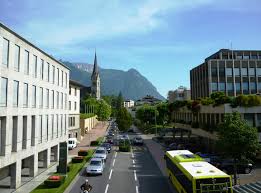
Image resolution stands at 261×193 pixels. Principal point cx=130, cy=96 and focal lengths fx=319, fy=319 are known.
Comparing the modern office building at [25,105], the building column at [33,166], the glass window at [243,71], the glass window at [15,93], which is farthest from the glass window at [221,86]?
the glass window at [15,93]

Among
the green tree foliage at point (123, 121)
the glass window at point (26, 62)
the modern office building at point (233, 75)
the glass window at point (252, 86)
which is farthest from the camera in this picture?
the glass window at point (252, 86)

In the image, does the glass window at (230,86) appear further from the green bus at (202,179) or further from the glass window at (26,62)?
the glass window at (26,62)

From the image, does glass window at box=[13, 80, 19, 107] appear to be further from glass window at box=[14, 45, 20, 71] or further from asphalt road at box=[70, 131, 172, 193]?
asphalt road at box=[70, 131, 172, 193]

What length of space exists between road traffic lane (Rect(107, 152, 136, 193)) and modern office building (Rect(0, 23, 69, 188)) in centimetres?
908

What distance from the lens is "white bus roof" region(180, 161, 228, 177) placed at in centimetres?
2150

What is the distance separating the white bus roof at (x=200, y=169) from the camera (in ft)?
70.5

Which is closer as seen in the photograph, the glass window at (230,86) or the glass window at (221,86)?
the glass window at (221,86)

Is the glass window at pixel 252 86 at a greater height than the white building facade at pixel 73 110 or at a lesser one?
greater

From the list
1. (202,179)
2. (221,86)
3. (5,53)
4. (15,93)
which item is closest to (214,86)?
(221,86)

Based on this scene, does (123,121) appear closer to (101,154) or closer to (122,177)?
(101,154)

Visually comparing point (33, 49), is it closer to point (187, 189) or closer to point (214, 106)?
point (187, 189)

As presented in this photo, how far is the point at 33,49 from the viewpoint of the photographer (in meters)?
34.4

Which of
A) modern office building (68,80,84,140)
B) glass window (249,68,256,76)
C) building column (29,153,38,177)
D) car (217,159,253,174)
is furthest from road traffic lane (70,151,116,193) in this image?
glass window (249,68,256,76)

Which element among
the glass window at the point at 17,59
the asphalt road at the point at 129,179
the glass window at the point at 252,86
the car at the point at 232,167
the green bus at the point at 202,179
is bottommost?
the asphalt road at the point at 129,179
